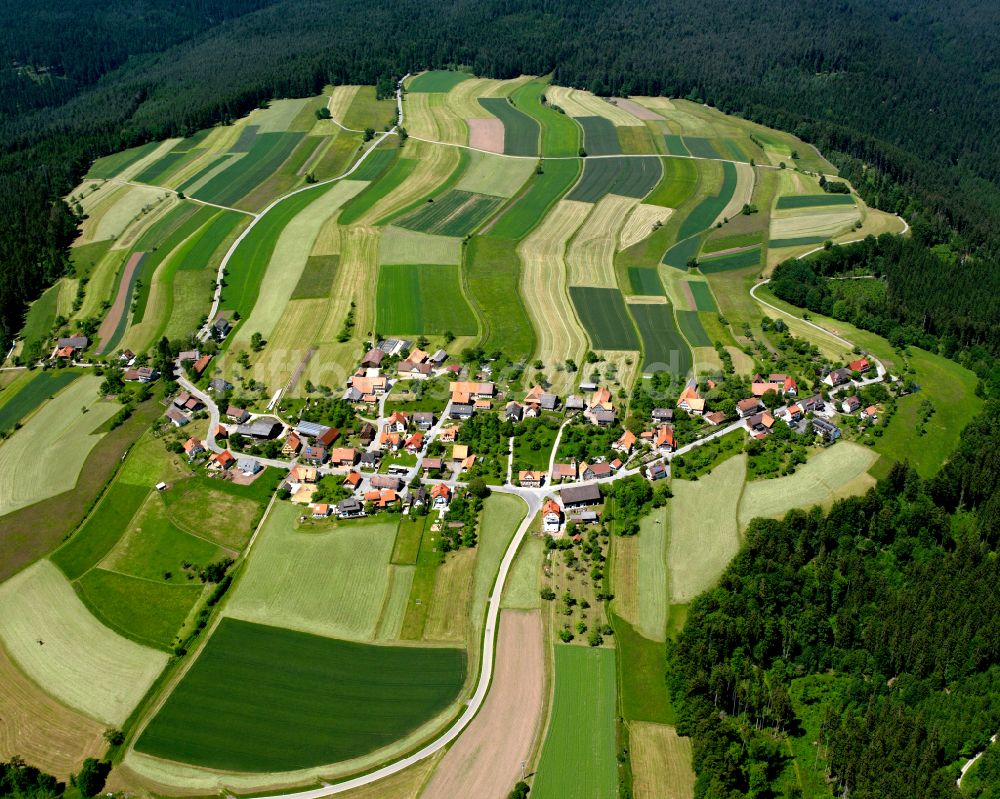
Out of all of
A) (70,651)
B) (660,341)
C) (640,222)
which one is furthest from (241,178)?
(70,651)

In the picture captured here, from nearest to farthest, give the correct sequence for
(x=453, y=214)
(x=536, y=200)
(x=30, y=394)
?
(x=30, y=394)
(x=453, y=214)
(x=536, y=200)

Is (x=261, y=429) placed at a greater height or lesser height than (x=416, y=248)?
lesser

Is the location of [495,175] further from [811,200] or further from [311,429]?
[311,429]

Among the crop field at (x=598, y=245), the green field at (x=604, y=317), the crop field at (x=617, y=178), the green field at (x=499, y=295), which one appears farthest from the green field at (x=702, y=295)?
the crop field at (x=617, y=178)

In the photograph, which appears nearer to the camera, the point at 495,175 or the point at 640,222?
the point at 640,222

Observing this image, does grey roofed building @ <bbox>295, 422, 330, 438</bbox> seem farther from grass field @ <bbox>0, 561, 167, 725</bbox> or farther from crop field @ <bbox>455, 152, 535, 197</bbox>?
crop field @ <bbox>455, 152, 535, 197</bbox>

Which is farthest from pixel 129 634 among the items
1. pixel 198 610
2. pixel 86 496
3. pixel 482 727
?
pixel 482 727
